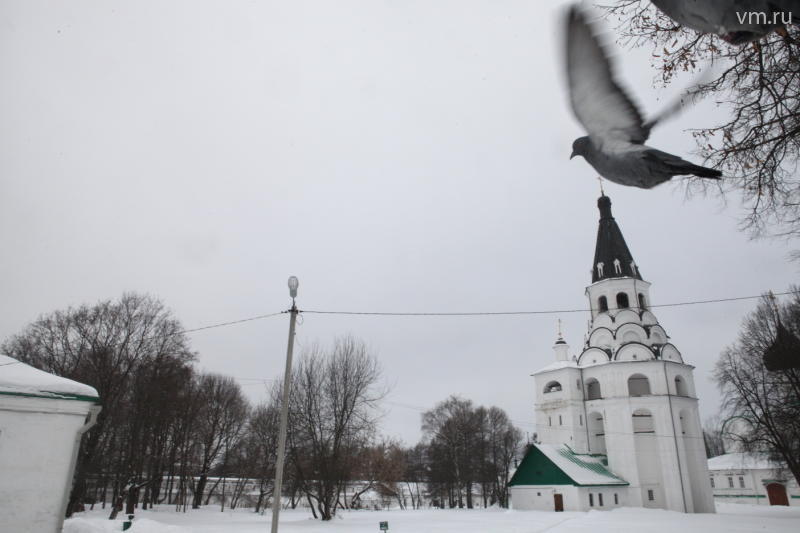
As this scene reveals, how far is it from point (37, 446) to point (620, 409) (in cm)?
4060

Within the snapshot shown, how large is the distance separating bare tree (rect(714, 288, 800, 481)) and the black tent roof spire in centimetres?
1210

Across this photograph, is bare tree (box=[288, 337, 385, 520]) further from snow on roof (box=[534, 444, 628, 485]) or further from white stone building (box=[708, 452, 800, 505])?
white stone building (box=[708, 452, 800, 505])

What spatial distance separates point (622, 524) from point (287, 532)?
16.8 m

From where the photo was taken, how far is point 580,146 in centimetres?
233

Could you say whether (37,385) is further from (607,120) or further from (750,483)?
(750,483)

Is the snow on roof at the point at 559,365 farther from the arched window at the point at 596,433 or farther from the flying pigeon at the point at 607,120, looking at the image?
the flying pigeon at the point at 607,120

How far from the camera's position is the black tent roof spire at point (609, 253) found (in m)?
44.7

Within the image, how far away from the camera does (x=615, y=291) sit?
4375cm

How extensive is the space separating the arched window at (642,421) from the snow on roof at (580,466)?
4.22 meters

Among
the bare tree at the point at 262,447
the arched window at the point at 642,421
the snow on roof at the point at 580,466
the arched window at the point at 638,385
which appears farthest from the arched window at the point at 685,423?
the bare tree at the point at 262,447

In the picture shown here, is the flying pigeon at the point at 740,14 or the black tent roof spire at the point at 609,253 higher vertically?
the black tent roof spire at the point at 609,253

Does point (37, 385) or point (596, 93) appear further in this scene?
point (37, 385)

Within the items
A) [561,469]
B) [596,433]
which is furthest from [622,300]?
Result: [561,469]

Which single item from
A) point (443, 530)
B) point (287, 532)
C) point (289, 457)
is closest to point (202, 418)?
point (289, 457)
